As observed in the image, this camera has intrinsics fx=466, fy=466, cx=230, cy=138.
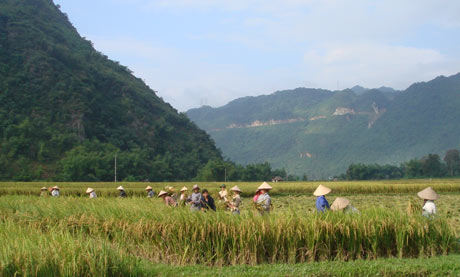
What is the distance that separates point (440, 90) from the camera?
176125 millimetres

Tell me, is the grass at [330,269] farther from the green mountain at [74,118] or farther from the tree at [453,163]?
the tree at [453,163]

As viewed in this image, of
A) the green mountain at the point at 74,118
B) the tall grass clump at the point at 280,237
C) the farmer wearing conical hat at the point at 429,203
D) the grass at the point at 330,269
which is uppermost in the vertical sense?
the green mountain at the point at 74,118

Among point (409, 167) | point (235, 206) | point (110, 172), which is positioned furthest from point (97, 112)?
point (235, 206)

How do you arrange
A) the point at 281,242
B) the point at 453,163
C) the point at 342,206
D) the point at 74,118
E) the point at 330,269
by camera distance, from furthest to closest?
the point at 453,163, the point at 74,118, the point at 342,206, the point at 281,242, the point at 330,269

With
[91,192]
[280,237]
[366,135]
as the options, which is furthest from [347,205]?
[366,135]

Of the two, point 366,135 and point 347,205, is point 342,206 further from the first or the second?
point 366,135

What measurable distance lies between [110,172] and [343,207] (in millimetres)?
61043

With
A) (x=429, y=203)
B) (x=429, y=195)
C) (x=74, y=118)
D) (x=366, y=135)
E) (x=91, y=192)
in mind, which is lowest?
(x=91, y=192)

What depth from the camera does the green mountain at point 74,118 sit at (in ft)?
211

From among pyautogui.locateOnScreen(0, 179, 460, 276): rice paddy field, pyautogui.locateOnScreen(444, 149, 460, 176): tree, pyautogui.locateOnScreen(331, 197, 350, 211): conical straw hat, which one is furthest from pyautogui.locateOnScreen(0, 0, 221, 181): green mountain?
pyautogui.locateOnScreen(331, 197, 350, 211): conical straw hat

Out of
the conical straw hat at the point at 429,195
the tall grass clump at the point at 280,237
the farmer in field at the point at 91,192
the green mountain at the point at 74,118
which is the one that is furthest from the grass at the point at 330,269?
the green mountain at the point at 74,118

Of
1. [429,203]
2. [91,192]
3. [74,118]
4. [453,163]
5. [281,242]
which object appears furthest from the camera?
[453,163]

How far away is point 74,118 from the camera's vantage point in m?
76.9

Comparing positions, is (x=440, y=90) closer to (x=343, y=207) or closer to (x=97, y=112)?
(x=97, y=112)
